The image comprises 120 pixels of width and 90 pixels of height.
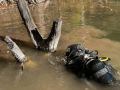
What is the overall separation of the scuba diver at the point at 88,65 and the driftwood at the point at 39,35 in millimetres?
914

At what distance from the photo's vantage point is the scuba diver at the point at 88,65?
816 centimetres

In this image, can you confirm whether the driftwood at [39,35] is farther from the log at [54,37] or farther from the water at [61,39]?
the water at [61,39]

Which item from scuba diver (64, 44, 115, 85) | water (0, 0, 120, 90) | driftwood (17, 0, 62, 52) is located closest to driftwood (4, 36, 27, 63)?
water (0, 0, 120, 90)

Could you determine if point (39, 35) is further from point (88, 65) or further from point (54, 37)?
point (88, 65)

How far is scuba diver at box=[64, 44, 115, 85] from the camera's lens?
26.8 feet

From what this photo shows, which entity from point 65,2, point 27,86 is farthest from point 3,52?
point 65,2

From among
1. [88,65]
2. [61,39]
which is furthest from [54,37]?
[88,65]

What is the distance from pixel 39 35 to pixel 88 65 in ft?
8.79

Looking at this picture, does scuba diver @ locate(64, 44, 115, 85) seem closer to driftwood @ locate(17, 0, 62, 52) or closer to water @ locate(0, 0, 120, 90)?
water @ locate(0, 0, 120, 90)

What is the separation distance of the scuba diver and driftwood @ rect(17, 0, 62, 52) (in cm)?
91

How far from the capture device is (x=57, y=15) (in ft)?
48.0

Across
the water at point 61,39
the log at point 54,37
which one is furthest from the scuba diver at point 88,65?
the log at point 54,37

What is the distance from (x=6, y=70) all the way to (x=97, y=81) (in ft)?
8.96

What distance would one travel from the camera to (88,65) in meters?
8.48
